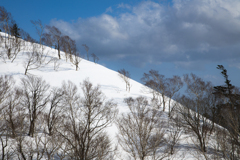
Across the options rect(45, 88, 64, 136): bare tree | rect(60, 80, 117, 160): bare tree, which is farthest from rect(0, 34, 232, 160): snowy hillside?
rect(45, 88, 64, 136): bare tree

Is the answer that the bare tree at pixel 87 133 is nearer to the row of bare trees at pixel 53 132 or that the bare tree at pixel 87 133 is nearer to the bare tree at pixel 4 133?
the row of bare trees at pixel 53 132

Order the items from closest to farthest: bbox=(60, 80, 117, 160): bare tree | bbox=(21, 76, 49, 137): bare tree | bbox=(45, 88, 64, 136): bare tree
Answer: bbox=(60, 80, 117, 160): bare tree, bbox=(21, 76, 49, 137): bare tree, bbox=(45, 88, 64, 136): bare tree

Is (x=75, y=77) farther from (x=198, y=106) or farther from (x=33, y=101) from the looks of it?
(x=198, y=106)

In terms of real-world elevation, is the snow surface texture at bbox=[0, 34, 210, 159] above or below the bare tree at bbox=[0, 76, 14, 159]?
above

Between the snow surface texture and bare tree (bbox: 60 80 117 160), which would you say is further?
the snow surface texture

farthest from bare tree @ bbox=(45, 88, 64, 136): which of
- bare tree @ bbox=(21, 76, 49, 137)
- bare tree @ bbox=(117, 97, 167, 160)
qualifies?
bare tree @ bbox=(117, 97, 167, 160)

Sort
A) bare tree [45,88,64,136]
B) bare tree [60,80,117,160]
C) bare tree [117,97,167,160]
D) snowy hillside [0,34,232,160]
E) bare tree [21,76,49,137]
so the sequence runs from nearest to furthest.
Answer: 1. bare tree [60,80,117,160]
2. bare tree [117,97,167,160]
3. bare tree [21,76,49,137]
4. bare tree [45,88,64,136]
5. snowy hillside [0,34,232,160]

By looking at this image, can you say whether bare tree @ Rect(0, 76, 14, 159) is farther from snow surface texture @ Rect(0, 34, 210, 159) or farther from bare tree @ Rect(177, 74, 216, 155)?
bare tree @ Rect(177, 74, 216, 155)

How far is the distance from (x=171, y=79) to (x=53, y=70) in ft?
110

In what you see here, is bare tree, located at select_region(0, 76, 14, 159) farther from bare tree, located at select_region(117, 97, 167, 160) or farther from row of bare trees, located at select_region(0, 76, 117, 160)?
bare tree, located at select_region(117, 97, 167, 160)

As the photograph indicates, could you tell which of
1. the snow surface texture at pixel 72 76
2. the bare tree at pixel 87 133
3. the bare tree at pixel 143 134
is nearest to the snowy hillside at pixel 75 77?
the snow surface texture at pixel 72 76

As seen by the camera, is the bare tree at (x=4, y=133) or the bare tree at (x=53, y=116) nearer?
the bare tree at (x=4, y=133)

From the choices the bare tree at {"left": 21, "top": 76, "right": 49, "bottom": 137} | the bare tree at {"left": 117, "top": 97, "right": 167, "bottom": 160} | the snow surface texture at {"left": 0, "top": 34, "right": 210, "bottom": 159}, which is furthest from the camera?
the snow surface texture at {"left": 0, "top": 34, "right": 210, "bottom": 159}

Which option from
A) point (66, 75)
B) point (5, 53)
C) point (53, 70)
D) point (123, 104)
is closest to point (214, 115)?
point (123, 104)
